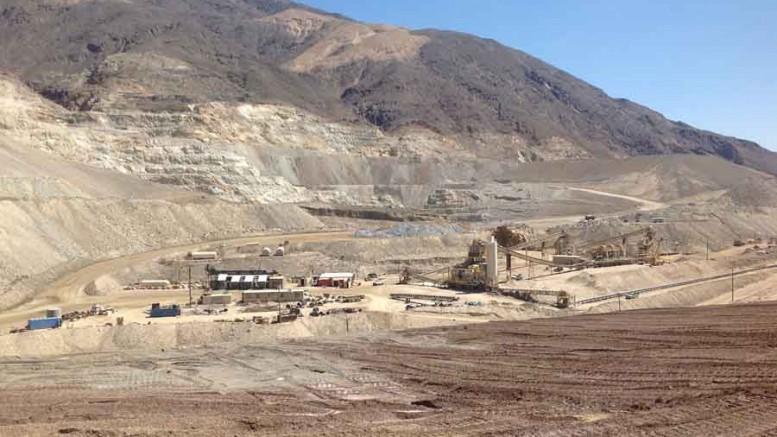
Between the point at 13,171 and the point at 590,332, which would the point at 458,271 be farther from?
the point at 13,171

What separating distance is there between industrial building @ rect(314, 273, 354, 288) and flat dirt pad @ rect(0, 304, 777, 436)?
1429 cm

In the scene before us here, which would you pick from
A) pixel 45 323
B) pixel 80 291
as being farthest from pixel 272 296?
pixel 45 323

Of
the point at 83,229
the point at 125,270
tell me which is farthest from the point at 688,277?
the point at 83,229

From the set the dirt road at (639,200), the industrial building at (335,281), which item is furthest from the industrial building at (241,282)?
the dirt road at (639,200)

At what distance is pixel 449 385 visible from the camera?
2061cm

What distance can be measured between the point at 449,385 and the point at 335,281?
24323 millimetres

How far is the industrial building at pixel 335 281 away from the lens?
44281mm

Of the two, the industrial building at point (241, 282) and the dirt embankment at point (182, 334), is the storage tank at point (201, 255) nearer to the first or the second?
the industrial building at point (241, 282)

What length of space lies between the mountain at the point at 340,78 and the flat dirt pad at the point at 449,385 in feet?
223

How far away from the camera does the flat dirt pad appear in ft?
52.3

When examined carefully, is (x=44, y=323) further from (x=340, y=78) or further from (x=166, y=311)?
(x=340, y=78)

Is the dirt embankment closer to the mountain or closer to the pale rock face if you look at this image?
the pale rock face

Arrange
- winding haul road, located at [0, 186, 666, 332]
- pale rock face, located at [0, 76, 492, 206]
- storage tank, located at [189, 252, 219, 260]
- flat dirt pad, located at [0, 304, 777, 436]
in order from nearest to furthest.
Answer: flat dirt pad, located at [0, 304, 777, 436] → winding haul road, located at [0, 186, 666, 332] → storage tank, located at [189, 252, 219, 260] → pale rock face, located at [0, 76, 492, 206]

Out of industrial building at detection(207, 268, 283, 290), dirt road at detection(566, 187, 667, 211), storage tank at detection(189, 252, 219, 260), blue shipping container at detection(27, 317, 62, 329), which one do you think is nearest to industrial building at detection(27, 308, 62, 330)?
blue shipping container at detection(27, 317, 62, 329)
